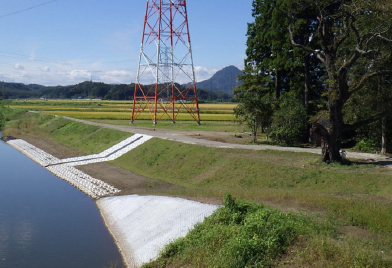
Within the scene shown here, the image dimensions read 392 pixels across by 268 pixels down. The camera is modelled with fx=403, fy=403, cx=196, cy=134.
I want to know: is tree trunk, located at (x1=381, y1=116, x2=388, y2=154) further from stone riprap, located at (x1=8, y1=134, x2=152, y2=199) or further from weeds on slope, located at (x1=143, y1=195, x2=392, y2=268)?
stone riprap, located at (x1=8, y1=134, x2=152, y2=199)

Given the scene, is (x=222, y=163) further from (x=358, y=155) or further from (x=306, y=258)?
(x=306, y=258)

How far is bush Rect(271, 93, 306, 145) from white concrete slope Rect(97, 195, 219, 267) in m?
14.2

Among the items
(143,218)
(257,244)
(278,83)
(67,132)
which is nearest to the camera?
(257,244)

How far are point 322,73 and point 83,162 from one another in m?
20.0

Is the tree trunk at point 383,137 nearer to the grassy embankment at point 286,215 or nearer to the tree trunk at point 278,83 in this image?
the grassy embankment at point 286,215

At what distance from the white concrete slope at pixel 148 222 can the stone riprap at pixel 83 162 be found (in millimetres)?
4574

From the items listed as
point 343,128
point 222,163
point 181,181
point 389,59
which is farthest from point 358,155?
point 181,181

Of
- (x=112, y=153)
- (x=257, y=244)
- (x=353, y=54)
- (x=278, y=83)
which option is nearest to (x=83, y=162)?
(x=112, y=153)

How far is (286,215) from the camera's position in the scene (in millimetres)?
10773

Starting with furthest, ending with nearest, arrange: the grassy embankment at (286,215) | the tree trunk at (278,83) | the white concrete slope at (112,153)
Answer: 1. the tree trunk at (278,83)
2. the white concrete slope at (112,153)
3. the grassy embankment at (286,215)

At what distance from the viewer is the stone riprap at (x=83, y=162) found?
905 inches

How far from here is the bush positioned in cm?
2861

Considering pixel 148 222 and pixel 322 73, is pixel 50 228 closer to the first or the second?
pixel 148 222

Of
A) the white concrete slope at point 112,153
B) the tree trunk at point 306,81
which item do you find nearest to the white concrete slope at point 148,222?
the white concrete slope at point 112,153
